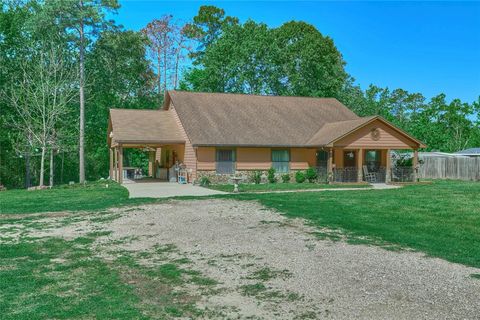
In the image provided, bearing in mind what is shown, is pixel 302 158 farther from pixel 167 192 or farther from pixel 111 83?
pixel 111 83

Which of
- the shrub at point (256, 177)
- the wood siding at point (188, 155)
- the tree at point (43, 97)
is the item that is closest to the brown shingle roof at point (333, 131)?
the shrub at point (256, 177)

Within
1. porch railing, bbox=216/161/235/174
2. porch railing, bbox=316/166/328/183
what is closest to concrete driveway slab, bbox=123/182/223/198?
porch railing, bbox=216/161/235/174

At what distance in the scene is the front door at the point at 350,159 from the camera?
27141 millimetres

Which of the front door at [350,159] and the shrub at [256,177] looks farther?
the front door at [350,159]

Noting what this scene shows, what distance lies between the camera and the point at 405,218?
1168cm

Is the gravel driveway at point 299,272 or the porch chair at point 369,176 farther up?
the porch chair at point 369,176

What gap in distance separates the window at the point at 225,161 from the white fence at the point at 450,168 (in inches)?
564

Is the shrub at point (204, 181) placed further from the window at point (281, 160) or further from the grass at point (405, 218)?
the grass at point (405, 218)

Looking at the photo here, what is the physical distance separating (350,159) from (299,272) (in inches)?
852

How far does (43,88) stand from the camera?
26047 mm

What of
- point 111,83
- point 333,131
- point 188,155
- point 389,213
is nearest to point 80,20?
point 111,83

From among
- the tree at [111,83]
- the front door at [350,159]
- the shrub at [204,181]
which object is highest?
the tree at [111,83]

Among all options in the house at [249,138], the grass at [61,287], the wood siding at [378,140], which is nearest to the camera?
the grass at [61,287]

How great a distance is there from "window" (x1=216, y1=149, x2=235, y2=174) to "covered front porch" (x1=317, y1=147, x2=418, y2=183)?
5.18 metres
